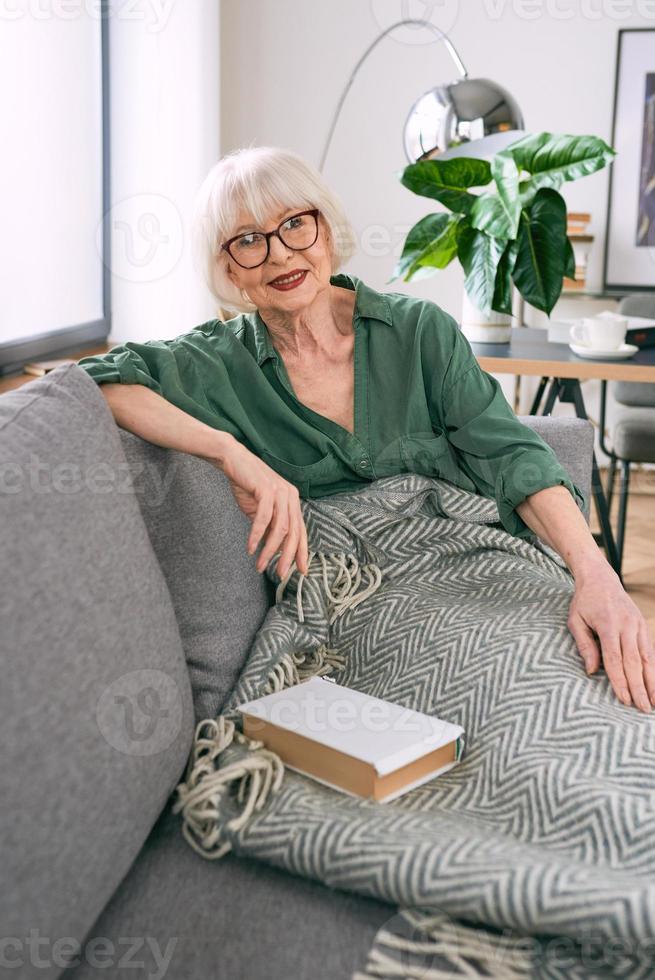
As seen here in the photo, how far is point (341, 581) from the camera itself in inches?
55.1

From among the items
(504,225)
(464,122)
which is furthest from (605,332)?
(464,122)

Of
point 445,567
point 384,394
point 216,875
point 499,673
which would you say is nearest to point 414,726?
point 499,673

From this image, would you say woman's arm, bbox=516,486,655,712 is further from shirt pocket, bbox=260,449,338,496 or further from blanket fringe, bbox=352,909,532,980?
blanket fringe, bbox=352,909,532,980

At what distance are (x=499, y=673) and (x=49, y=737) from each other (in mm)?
555

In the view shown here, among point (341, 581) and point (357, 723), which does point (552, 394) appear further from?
point (357, 723)

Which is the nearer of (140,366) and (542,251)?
(140,366)

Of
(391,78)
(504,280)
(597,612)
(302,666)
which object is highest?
(391,78)

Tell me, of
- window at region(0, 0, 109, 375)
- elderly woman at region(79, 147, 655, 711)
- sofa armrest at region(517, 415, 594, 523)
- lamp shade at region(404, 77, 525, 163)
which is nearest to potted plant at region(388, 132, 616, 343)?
lamp shade at region(404, 77, 525, 163)

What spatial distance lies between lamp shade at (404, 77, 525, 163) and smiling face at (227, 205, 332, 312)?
1.44m

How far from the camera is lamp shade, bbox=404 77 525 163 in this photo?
287 centimetres

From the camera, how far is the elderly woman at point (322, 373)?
1499 mm

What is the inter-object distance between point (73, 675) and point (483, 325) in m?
2.07

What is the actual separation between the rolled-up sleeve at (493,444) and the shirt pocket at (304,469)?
21 centimetres

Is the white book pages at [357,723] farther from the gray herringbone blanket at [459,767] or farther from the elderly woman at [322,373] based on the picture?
the elderly woman at [322,373]
